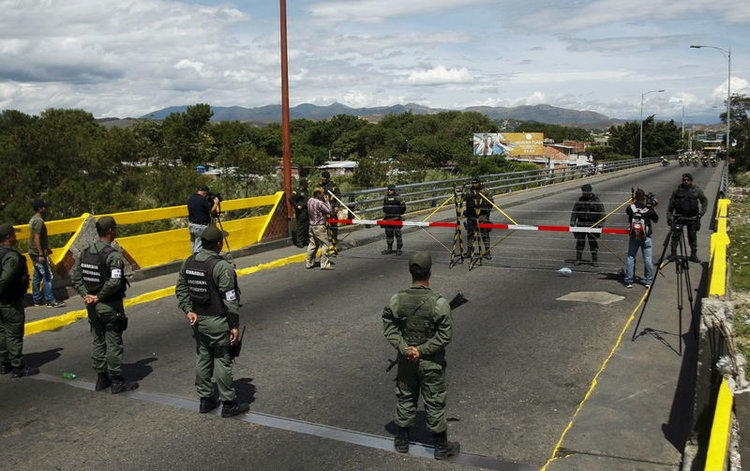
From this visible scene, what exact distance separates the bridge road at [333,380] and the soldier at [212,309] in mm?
394

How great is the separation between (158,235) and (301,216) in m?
3.58

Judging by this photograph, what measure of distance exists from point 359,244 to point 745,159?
43.1 meters

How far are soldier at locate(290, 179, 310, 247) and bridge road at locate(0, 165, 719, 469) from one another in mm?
3499

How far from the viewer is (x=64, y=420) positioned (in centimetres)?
585

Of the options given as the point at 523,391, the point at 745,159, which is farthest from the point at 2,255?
the point at 745,159

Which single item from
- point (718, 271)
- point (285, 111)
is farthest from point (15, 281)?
point (285, 111)

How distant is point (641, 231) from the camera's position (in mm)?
10688

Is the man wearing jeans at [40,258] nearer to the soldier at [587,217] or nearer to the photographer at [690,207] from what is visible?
the soldier at [587,217]

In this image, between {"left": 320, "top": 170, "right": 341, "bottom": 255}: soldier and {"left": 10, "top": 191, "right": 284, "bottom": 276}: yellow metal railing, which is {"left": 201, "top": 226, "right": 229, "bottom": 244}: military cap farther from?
{"left": 320, "top": 170, "right": 341, "bottom": 255}: soldier

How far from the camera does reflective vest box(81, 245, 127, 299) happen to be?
251 inches

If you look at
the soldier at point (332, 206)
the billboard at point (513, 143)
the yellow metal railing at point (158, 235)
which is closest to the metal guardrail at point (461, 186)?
the soldier at point (332, 206)

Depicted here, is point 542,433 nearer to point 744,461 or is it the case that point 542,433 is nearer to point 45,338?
point 744,461

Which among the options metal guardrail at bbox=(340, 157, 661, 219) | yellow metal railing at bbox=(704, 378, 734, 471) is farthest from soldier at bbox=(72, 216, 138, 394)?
metal guardrail at bbox=(340, 157, 661, 219)

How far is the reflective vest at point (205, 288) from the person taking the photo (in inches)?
223
